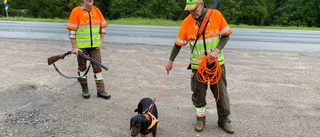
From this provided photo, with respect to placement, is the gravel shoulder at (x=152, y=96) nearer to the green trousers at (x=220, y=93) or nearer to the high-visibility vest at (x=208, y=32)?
the green trousers at (x=220, y=93)

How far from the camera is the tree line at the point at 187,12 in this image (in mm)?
36594

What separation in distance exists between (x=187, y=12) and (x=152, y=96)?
33.3 m

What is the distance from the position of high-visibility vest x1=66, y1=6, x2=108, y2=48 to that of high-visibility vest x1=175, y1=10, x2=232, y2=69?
6.80 ft

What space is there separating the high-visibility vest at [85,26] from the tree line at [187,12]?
96.9 feet

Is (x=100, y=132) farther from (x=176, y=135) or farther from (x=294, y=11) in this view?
(x=294, y=11)

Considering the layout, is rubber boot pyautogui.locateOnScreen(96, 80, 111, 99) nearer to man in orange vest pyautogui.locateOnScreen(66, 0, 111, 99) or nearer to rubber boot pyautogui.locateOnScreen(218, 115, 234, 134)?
man in orange vest pyautogui.locateOnScreen(66, 0, 111, 99)

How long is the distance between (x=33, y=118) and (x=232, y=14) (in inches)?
1526

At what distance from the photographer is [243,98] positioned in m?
6.08

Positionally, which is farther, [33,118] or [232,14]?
[232,14]

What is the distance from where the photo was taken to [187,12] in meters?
38.3

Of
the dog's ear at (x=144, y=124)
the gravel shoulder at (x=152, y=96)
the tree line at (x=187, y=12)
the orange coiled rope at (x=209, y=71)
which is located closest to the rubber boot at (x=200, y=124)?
the gravel shoulder at (x=152, y=96)

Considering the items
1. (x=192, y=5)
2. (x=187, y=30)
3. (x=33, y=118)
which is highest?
(x=192, y=5)

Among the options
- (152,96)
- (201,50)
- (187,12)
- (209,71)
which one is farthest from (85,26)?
(187,12)

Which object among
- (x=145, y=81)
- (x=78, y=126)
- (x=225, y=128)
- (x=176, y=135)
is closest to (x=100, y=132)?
(x=78, y=126)
